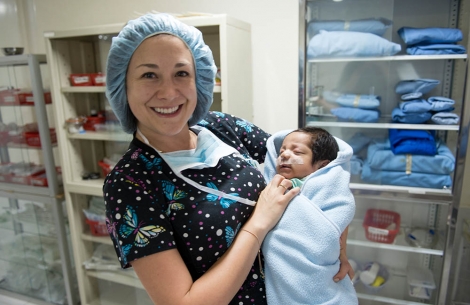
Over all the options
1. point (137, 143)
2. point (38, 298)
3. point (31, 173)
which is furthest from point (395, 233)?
point (38, 298)

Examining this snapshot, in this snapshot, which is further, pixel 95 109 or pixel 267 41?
pixel 95 109

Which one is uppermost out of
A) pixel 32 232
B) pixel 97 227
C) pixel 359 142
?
pixel 359 142

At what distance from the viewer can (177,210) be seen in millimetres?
880

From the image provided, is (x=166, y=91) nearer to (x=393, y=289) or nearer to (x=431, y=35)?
(x=431, y=35)

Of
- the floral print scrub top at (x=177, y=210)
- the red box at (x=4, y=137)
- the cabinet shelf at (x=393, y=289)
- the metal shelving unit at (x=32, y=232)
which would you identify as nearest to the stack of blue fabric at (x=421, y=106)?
the cabinet shelf at (x=393, y=289)

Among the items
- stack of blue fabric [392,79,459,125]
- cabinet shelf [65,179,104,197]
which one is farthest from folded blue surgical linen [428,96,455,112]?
cabinet shelf [65,179,104,197]

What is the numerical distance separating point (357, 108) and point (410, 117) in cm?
28

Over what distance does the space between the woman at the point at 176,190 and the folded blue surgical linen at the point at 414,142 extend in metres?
1.15

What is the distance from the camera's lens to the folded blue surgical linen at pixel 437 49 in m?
1.70

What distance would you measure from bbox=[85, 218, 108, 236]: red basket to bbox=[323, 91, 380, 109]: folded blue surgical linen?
1.79m

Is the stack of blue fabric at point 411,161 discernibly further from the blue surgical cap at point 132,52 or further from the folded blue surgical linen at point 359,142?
the blue surgical cap at point 132,52

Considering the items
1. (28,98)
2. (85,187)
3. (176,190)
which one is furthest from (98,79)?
(176,190)

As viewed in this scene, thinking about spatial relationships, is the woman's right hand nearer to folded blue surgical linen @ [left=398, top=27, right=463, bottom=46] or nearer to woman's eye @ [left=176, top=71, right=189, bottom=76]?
woman's eye @ [left=176, top=71, right=189, bottom=76]

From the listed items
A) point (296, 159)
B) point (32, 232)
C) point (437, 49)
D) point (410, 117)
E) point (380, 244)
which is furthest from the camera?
point (32, 232)
